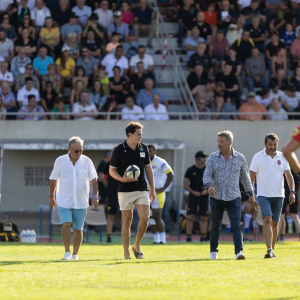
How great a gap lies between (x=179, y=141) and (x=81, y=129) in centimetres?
301

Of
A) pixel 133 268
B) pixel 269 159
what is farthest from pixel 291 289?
pixel 269 159

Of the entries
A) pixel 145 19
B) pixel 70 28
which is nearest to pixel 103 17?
pixel 70 28

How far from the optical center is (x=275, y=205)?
9.76 m

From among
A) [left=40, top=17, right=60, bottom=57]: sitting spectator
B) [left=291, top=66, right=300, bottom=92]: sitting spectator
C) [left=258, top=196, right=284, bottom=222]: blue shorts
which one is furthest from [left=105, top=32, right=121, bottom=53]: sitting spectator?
[left=258, top=196, right=284, bottom=222]: blue shorts

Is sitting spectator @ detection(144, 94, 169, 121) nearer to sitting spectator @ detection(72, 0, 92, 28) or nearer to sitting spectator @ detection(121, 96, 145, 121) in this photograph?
sitting spectator @ detection(121, 96, 145, 121)

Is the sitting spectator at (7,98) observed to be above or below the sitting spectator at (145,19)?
below

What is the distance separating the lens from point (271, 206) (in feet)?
32.2

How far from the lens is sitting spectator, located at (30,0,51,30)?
20422 millimetres

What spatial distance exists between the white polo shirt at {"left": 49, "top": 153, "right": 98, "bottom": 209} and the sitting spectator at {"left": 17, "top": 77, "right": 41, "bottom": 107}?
9390 millimetres

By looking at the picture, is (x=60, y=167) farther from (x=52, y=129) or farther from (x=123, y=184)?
(x=52, y=129)

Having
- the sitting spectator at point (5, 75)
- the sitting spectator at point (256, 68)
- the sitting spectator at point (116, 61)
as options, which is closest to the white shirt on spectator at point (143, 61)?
the sitting spectator at point (116, 61)

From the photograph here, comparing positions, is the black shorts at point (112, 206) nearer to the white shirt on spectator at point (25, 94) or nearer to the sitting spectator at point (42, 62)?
the white shirt on spectator at point (25, 94)

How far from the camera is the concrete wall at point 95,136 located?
1792 cm

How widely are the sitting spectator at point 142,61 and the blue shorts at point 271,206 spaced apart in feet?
34.5
